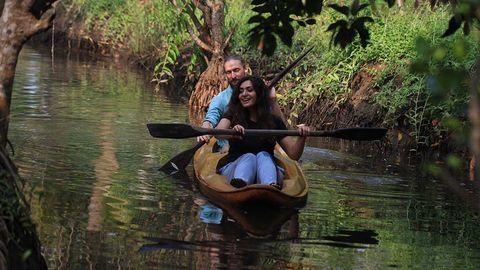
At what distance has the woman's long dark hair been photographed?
9.84 metres

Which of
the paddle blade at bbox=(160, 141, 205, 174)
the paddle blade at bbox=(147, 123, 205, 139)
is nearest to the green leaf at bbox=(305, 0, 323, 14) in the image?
the paddle blade at bbox=(147, 123, 205, 139)

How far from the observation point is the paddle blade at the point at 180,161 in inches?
450

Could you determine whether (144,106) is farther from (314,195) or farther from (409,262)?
(409,262)

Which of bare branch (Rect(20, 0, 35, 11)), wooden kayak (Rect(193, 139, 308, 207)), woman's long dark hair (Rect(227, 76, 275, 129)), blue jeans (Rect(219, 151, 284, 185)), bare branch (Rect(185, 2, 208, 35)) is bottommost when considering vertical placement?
wooden kayak (Rect(193, 139, 308, 207))

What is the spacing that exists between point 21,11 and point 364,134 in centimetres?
488

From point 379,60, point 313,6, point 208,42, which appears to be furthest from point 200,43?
point 313,6

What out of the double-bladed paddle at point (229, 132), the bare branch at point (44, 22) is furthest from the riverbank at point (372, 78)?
the bare branch at point (44, 22)

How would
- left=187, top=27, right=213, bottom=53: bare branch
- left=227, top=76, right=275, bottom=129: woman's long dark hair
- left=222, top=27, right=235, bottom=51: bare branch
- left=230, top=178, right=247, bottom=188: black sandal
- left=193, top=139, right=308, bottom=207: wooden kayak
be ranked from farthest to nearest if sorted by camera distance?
left=187, top=27, right=213, bottom=53: bare branch
left=222, top=27, right=235, bottom=51: bare branch
left=227, top=76, right=275, bottom=129: woman's long dark hair
left=230, top=178, right=247, bottom=188: black sandal
left=193, top=139, right=308, bottom=207: wooden kayak

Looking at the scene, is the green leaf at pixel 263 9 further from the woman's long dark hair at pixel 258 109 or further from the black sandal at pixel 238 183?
the woman's long dark hair at pixel 258 109

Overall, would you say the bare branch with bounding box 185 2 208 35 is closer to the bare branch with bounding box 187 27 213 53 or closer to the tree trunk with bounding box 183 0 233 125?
the tree trunk with bounding box 183 0 233 125

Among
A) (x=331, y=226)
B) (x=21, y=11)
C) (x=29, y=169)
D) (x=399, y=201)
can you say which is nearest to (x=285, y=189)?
(x=331, y=226)

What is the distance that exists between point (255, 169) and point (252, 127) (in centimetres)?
65

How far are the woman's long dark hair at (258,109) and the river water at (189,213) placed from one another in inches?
33.7

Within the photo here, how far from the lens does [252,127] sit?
997 cm
